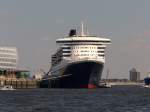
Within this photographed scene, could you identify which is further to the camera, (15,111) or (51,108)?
(51,108)

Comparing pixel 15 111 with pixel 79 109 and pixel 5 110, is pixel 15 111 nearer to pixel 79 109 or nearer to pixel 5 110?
pixel 5 110

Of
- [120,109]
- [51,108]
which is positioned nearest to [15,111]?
Answer: [51,108]

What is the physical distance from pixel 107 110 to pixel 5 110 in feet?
44.7

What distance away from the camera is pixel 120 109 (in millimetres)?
98312

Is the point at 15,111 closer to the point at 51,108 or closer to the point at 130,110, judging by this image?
the point at 51,108

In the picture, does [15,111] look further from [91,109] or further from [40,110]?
[91,109]

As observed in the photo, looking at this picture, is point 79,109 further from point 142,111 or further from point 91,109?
point 142,111

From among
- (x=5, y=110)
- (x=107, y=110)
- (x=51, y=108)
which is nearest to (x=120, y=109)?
(x=107, y=110)

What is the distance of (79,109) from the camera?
319 ft

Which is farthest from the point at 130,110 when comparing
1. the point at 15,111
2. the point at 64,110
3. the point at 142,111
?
the point at 15,111

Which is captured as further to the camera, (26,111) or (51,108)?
(51,108)

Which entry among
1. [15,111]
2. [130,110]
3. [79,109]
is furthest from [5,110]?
[130,110]

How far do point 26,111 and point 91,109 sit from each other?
396 inches

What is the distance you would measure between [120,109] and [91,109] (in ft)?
13.0
